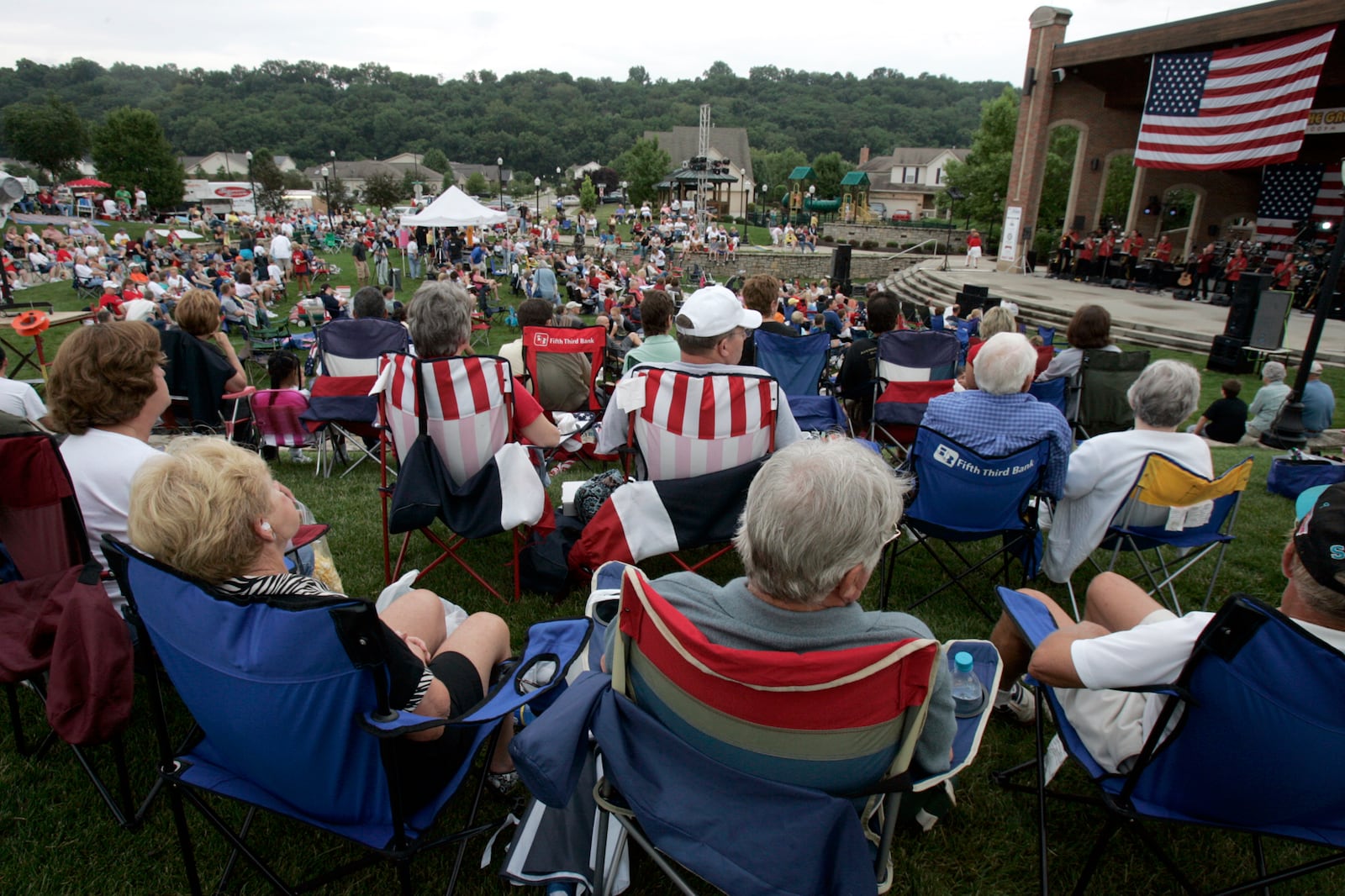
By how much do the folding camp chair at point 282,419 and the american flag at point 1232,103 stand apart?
720 inches

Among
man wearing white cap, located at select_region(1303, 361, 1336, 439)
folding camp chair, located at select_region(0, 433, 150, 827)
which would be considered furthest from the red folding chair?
man wearing white cap, located at select_region(1303, 361, 1336, 439)

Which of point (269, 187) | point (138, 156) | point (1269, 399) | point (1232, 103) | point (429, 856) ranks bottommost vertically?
point (429, 856)

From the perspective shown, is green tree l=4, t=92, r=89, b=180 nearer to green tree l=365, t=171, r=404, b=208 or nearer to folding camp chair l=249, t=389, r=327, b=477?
green tree l=365, t=171, r=404, b=208

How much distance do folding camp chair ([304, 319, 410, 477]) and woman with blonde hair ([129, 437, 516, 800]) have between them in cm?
301

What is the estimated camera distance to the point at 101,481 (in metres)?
2.27

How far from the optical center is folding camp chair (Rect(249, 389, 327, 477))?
5.07 metres

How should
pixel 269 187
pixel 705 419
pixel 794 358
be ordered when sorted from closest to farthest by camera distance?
pixel 705 419 < pixel 794 358 < pixel 269 187

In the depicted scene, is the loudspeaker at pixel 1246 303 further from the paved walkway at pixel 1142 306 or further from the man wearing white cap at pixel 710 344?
the man wearing white cap at pixel 710 344

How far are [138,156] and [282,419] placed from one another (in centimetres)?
5079

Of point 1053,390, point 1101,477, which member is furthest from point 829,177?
point 1101,477

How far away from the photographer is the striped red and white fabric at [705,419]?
3.02m

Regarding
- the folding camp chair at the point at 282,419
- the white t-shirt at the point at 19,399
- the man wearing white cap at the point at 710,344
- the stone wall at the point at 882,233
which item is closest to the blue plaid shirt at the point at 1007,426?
the man wearing white cap at the point at 710,344

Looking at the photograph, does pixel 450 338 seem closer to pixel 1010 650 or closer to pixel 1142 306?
pixel 1010 650

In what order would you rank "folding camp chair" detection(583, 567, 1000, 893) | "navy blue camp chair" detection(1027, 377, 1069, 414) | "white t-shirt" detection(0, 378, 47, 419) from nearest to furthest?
"folding camp chair" detection(583, 567, 1000, 893) < "white t-shirt" detection(0, 378, 47, 419) < "navy blue camp chair" detection(1027, 377, 1069, 414)
